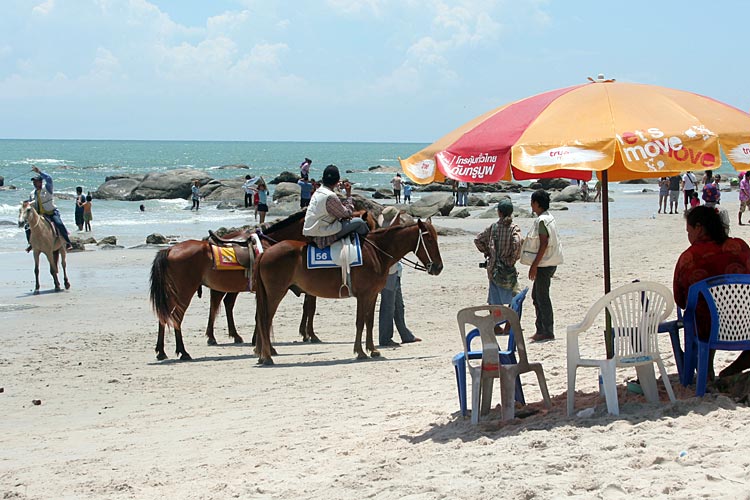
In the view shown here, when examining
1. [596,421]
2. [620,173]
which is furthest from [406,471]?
[620,173]

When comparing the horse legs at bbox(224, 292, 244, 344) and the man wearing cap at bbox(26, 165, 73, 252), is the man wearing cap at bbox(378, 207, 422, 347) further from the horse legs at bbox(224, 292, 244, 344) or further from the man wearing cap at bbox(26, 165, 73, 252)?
the man wearing cap at bbox(26, 165, 73, 252)

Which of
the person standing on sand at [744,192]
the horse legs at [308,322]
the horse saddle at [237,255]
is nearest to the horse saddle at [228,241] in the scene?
the horse saddle at [237,255]

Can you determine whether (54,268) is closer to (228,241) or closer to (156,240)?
(228,241)

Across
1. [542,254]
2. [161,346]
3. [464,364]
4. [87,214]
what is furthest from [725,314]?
[87,214]

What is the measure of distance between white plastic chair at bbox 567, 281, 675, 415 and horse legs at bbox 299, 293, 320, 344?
6730mm

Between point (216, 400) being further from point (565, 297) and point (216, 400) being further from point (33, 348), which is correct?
point (565, 297)

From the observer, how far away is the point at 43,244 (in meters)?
18.9

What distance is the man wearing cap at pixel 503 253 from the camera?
11102 millimetres

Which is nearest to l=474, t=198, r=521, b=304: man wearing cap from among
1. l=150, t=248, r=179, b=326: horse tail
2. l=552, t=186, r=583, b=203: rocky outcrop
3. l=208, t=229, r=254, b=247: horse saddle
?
l=208, t=229, r=254, b=247: horse saddle

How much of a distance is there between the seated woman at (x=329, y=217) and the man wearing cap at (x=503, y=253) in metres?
1.63

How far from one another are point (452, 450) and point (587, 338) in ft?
15.1

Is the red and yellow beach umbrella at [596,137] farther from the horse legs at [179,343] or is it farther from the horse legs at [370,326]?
the horse legs at [179,343]

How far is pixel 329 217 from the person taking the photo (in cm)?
1126

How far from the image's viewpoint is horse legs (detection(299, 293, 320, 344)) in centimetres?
1307
